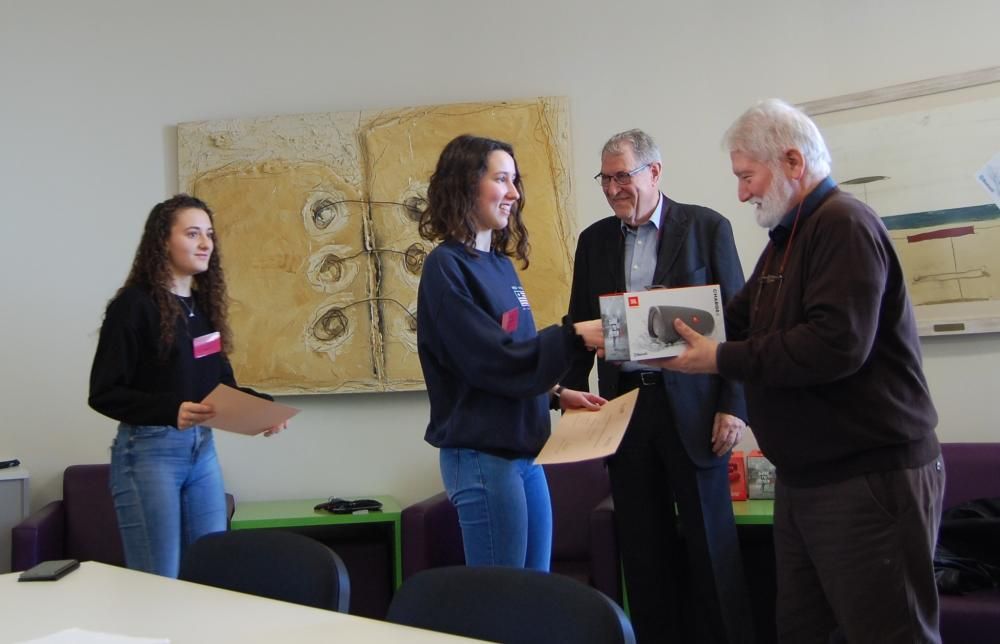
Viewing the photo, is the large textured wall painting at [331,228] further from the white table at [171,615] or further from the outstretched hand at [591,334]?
the white table at [171,615]

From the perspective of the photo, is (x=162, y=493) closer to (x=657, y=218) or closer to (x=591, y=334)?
(x=591, y=334)

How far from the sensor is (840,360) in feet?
6.27

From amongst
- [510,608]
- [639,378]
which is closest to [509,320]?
[639,378]

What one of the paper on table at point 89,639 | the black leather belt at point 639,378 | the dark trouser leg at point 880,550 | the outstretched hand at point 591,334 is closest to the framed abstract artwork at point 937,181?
the black leather belt at point 639,378

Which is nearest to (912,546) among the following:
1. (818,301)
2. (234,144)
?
(818,301)

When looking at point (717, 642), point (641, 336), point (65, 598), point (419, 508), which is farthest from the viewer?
point (419, 508)

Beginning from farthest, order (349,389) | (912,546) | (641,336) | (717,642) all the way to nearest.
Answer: (349,389), (717,642), (641,336), (912,546)

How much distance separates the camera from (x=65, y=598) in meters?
1.67

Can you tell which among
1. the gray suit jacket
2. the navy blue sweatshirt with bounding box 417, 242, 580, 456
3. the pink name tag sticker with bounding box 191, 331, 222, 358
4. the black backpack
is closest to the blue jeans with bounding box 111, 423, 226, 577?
the pink name tag sticker with bounding box 191, 331, 222, 358

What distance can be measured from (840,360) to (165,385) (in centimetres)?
181

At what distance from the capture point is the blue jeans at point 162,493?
8.27 ft

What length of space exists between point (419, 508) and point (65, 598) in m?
1.98

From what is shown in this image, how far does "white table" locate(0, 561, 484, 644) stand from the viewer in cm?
137

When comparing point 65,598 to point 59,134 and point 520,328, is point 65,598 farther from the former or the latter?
point 59,134
